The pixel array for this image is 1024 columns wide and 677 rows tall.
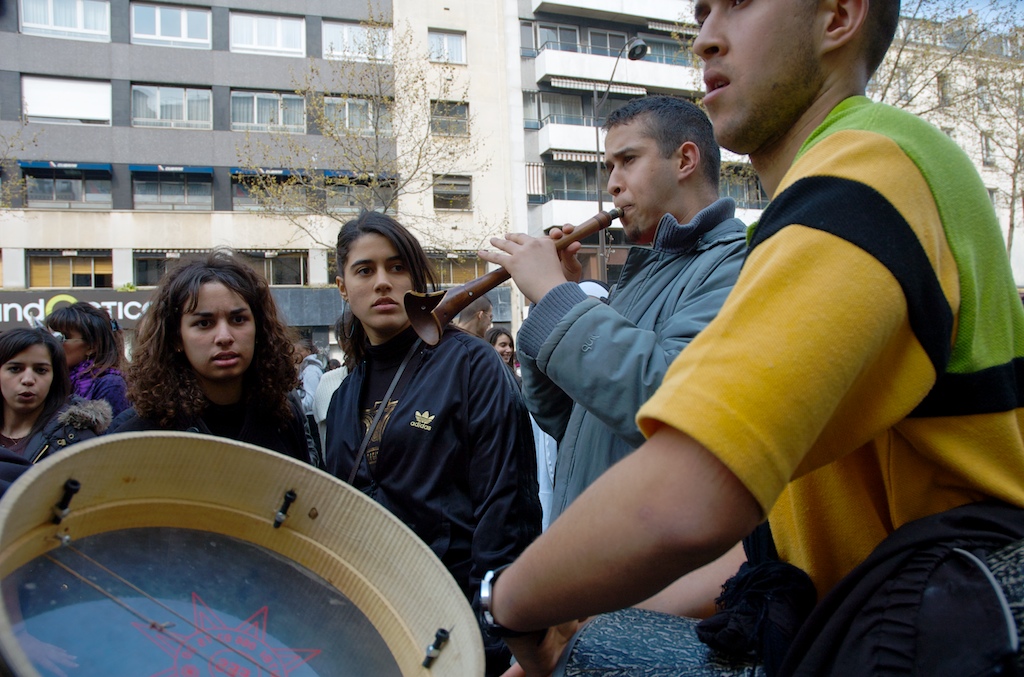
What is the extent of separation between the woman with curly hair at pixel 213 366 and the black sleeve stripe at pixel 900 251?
223 centimetres

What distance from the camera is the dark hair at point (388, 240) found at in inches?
117

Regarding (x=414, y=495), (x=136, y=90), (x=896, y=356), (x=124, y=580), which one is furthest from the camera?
(x=136, y=90)

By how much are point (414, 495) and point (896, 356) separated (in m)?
1.87

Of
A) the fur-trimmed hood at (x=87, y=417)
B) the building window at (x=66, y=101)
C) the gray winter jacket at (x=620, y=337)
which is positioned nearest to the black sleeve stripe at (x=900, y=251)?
the gray winter jacket at (x=620, y=337)

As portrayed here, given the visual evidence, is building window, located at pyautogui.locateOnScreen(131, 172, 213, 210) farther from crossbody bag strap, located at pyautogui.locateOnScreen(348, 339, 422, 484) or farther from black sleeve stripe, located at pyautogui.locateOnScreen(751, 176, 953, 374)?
black sleeve stripe, located at pyautogui.locateOnScreen(751, 176, 953, 374)

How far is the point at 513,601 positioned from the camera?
2.68 feet

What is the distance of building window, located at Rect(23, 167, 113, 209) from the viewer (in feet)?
73.3

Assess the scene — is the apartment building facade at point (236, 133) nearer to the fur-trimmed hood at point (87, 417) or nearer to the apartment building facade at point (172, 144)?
the apartment building facade at point (172, 144)

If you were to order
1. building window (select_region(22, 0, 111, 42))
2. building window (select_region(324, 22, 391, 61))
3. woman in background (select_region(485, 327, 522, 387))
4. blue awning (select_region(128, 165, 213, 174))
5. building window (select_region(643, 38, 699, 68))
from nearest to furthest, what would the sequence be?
woman in background (select_region(485, 327, 522, 387)), building window (select_region(22, 0, 111, 42)), blue awning (select_region(128, 165, 213, 174)), building window (select_region(324, 22, 391, 61)), building window (select_region(643, 38, 699, 68))

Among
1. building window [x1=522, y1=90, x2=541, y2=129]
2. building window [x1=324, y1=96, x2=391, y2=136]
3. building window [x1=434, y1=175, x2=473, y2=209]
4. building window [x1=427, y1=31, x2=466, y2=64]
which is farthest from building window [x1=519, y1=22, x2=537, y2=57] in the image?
building window [x1=324, y1=96, x2=391, y2=136]

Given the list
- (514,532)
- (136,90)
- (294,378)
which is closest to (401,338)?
(294,378)

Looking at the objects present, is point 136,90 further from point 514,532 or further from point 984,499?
point 984,499

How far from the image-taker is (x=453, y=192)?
25484 millimetres

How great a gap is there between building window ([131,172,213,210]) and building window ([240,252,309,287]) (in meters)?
2.32
